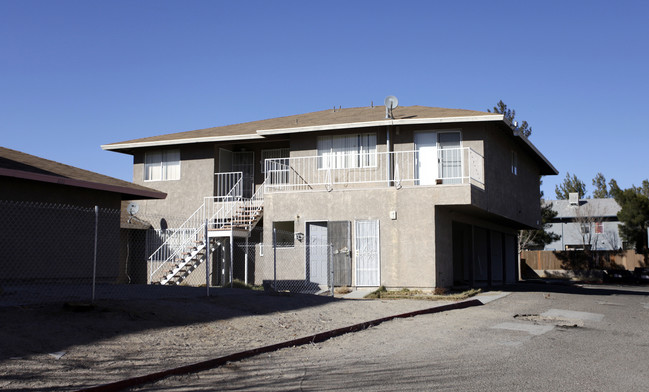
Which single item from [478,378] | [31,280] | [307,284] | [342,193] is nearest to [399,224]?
[342,193]

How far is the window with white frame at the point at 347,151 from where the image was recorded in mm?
21484

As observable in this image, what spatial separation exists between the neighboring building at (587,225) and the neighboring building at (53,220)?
139 feet

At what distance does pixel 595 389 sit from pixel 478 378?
3.97ft

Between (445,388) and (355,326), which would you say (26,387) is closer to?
(445,388)

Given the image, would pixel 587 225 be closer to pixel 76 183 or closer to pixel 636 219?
pixel 636 219

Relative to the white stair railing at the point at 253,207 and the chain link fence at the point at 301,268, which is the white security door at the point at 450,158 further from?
the white stair railing at the point at 253,207

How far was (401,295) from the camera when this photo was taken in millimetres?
17719

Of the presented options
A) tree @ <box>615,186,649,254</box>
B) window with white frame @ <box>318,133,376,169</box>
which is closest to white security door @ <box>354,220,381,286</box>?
window with white frame @ <box>318,133,376,169</box>

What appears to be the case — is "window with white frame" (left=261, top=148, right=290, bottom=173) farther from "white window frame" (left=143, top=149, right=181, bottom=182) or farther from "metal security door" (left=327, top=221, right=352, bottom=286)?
"metal security door" (left=327, top=221, right=352, bottom=286)

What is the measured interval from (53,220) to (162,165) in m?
10.8

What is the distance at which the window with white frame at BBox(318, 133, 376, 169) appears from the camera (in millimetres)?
21484

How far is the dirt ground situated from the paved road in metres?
0.58

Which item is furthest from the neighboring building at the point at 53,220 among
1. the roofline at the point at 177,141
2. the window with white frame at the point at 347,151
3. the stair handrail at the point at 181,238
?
the window with white frame at the point at 347,151

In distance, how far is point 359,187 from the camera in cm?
2122
